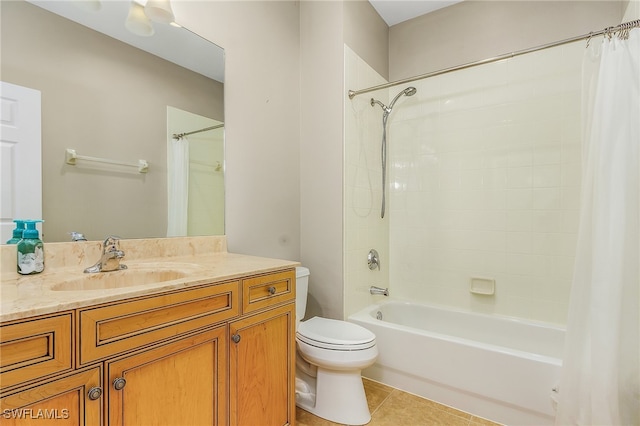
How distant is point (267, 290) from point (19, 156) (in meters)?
0.99

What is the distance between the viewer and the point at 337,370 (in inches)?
66.0

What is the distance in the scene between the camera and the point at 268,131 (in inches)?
81.0

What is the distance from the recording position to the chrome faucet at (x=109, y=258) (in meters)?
1.19

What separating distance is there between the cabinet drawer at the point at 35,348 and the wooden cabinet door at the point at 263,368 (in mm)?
510

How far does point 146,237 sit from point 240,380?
2.47 ft

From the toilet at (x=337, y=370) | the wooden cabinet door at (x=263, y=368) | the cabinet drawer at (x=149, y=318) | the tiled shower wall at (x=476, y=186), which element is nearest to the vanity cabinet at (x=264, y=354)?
the wooden cabinet door at (x=263, y=368)

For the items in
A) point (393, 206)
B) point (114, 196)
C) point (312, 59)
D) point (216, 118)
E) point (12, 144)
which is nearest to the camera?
point (12, 144)

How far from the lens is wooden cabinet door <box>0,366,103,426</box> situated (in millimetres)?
694

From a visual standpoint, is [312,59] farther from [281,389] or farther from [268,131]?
[281,389]

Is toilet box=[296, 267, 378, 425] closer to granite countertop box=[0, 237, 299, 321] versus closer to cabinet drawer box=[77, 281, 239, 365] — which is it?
granite countertop box=[0, 237, 299, 321]

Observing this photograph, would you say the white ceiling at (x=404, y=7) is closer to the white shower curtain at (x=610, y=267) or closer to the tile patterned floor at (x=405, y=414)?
the white shower curtain at (x=610, y=267)

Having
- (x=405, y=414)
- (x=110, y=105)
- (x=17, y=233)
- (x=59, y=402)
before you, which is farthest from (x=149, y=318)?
(x=405, y=414)

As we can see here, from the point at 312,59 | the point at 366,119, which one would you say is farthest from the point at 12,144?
the point at 366,119

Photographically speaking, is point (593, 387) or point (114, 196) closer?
point (593, 387)
